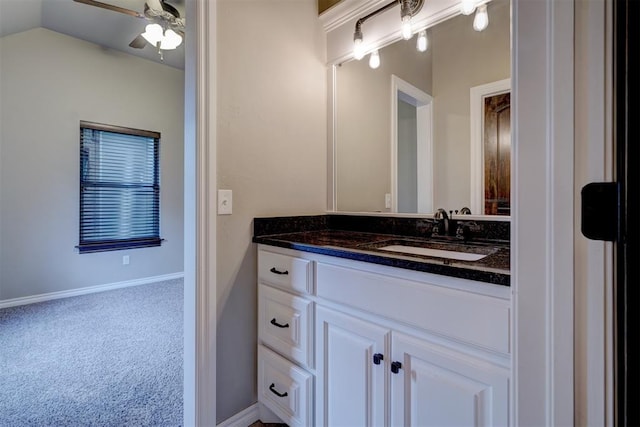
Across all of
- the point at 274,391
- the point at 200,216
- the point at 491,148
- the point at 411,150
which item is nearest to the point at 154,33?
the point at 200,216

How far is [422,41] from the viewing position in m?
1.65

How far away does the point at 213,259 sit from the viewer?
1429mm

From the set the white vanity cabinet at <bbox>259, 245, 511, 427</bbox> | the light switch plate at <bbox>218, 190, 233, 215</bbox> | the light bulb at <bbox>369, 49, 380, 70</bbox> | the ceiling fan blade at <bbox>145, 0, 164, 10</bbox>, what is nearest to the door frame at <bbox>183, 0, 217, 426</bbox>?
the light switch plate at <bbox>218, 190, 233, 215</bbox>

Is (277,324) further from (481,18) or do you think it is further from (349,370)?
(481,18)

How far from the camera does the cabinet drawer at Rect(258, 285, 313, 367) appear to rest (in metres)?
1.33

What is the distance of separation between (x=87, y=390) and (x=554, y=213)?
7.85 ft

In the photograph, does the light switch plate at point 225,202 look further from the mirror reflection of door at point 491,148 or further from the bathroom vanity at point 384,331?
the mirror reflection of door at point 491,148

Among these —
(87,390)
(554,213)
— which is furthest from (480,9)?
(87,390)

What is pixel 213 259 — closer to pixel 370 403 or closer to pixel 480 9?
pixel 370 403

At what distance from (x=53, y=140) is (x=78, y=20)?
1283mm

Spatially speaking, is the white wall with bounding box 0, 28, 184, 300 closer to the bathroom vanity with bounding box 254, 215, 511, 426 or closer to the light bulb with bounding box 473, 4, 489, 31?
the bathroom vanity with bounding box 254, 215, 511, 426

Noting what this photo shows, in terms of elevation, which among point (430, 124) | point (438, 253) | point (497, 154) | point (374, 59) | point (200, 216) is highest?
point (374, 59)

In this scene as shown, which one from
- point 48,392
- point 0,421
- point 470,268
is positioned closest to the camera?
point 470,268
